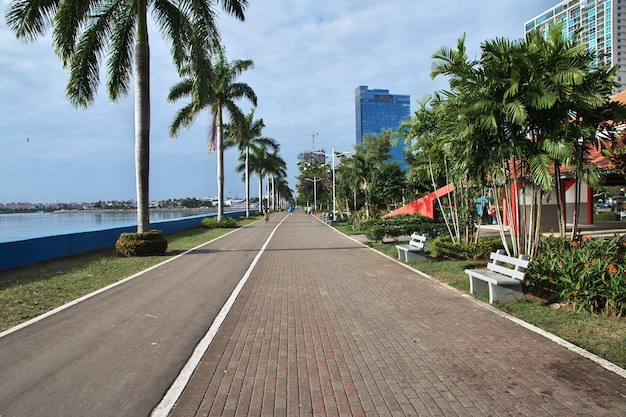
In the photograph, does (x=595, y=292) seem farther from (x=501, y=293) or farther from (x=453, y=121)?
(x=453, y=121)

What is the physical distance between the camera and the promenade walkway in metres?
3.62

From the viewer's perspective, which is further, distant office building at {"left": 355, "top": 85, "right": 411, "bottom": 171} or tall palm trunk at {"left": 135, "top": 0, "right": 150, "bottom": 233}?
distant office building at {"left": 355, "top": 85, "right": 411, "bottom": 171}

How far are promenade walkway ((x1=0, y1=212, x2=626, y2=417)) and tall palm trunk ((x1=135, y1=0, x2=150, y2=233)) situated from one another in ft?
24.5

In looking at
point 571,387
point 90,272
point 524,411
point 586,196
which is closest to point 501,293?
point 571,387

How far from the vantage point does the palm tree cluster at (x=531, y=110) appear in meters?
7.39

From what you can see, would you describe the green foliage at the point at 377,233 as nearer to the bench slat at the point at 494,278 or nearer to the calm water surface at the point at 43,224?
the bench slat at the point at 494,278

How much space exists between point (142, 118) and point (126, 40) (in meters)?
3.41

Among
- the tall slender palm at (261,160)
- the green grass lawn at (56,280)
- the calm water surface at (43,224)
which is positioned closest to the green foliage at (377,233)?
the green grass lawn at (56,280)

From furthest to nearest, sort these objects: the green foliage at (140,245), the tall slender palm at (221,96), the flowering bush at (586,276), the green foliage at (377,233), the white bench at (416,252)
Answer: the tall slender palm at (221,96) → the green foliage at (377,233) → the green foliage at (140,245) → the white bench at (416,252) → the flowering bush at (586,276)

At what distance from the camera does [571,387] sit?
12.6ft

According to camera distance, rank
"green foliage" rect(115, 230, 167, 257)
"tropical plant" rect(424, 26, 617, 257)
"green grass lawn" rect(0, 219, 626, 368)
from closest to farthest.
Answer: "green grass lawn" rect(0, 219, 626, 368)
"tropical plant" rect(424, 26, 617, 257)
"green foliage" rect(115, 230, 167, 257)

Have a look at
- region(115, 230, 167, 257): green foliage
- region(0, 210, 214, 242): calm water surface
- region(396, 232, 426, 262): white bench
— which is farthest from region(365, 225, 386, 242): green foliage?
region(0, 210, 214, 242): calm water surface

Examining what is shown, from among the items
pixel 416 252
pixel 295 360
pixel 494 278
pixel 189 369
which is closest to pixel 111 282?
pixel 189 369

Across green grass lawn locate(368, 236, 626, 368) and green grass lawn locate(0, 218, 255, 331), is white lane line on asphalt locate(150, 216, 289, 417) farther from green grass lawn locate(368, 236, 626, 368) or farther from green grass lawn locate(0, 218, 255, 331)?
green grass lawn locate(368, 236, 626, 368)
